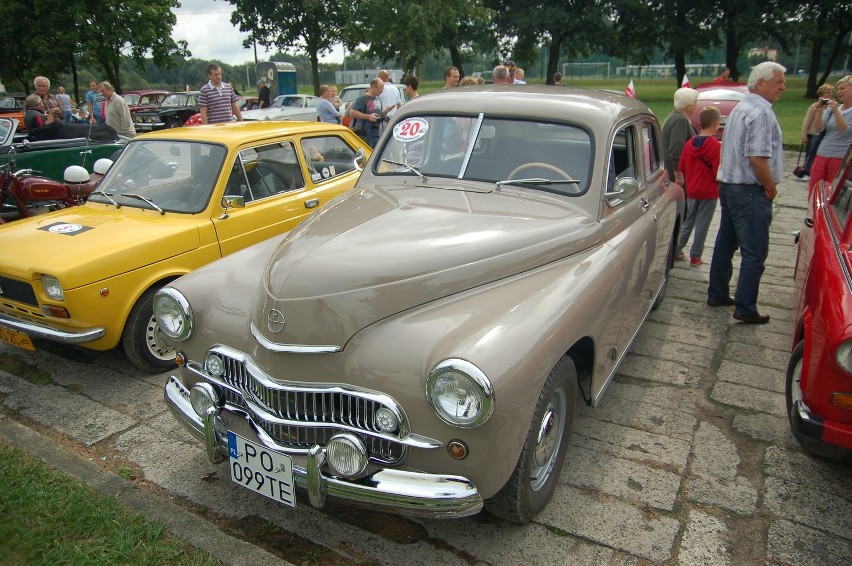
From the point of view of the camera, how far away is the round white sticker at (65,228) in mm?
4486

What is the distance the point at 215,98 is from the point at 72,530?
25.0 ft

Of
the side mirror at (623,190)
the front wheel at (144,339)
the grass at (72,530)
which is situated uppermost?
the side mirror at (623,190)

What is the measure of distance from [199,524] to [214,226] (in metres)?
2.47

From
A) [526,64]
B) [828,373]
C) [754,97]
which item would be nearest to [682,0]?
[526,64]

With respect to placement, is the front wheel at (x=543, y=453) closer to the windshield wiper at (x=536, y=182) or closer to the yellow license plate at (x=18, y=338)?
the windshield wiper at (x=536, y=182)

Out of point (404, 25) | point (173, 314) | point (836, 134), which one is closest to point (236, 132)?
point (173, 314)

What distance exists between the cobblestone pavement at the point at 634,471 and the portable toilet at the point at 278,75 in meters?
27.9

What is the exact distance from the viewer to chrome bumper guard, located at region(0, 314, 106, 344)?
4047 mm

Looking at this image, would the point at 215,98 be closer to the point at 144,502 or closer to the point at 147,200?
the point at 147,200

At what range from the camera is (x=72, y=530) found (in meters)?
2.86

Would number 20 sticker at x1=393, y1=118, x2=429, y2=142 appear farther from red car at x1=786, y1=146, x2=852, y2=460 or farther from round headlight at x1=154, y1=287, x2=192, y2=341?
red car at x1=786, y1=146, x2=852, y2=460

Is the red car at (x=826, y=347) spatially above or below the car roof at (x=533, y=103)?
below

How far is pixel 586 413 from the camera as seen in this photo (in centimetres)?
389

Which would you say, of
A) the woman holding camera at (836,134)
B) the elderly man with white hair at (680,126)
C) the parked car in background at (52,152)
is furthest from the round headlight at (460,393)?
the parked car in background at (52,152)
